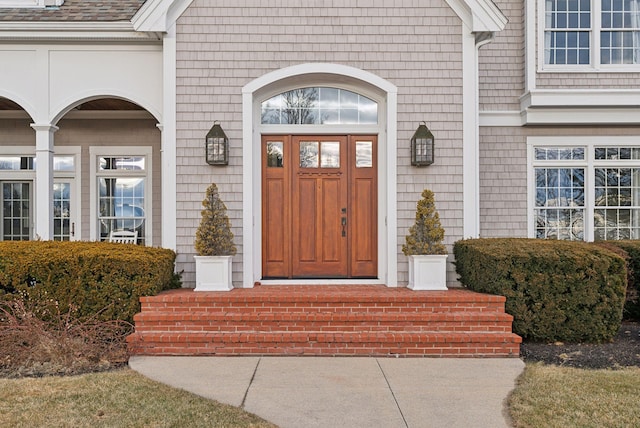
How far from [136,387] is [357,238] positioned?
4283 millimetres

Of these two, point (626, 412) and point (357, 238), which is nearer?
point (626, 412)

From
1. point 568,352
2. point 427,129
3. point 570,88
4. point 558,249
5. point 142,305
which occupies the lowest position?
point 568,352

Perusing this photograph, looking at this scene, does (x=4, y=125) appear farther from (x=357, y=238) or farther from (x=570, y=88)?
(x=570, y=88)

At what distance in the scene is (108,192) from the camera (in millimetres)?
10406


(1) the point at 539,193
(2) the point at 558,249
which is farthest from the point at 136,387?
(1) the point at 539,193

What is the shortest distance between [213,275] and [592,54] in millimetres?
7441

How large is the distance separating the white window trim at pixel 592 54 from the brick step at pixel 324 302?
4687mm

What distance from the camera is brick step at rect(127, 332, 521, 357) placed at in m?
6.08

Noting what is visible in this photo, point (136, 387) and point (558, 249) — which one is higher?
point (558, 249)

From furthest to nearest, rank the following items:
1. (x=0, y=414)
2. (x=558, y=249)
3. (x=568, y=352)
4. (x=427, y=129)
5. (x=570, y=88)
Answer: (x=570, y=88) → (x=427, y=129) → (x=558, y=249) → (x=568, y=352) → (x=0, y=414)

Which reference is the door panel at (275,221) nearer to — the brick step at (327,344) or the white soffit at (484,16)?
the brick step at (327,344)

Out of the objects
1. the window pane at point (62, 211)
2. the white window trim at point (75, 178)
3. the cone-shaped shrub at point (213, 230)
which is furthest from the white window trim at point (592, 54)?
the window pane at point (62, 211)

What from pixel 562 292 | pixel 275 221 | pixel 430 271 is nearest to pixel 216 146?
pixel 275 221

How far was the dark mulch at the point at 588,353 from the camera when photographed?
19.0 feet
